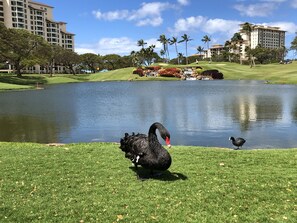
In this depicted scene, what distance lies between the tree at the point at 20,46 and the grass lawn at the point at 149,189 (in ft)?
292

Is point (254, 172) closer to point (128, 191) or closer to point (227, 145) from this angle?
point (128, 191)

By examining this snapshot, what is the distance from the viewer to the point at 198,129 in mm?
22984

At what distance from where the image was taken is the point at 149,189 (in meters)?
8.71

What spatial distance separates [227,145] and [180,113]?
13370 millimetres

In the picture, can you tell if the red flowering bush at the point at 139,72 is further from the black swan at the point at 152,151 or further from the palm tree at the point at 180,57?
the black swan at the point at 152,151

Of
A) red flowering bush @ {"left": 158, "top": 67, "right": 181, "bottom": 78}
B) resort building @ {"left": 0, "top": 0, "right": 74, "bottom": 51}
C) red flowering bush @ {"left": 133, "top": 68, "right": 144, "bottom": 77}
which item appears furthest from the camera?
resort building @ {"left": 0, "top": 0, "right": 74, "bottom": 51}

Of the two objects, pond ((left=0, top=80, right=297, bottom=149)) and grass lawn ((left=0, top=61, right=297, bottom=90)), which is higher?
grass lawn ((left=0, top=61, right=297, bottom=90))

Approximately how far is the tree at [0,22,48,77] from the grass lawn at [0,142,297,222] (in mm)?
89125

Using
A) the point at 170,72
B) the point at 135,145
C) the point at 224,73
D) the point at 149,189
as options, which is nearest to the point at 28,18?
the point at 170,72

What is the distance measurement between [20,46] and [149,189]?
3919 inches

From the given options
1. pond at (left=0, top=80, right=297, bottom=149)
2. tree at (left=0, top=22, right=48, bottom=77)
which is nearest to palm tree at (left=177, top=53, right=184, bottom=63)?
tree at (left=0, top=22, right=48, bottom=77)

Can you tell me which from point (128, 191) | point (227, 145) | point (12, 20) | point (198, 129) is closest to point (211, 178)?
point (128, 191)

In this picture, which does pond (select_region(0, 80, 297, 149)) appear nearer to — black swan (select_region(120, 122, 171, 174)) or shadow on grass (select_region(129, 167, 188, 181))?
shadow on grass (select_region(129, 167, 188, 181))

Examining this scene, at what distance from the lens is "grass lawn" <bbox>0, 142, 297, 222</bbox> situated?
23.5 ft
